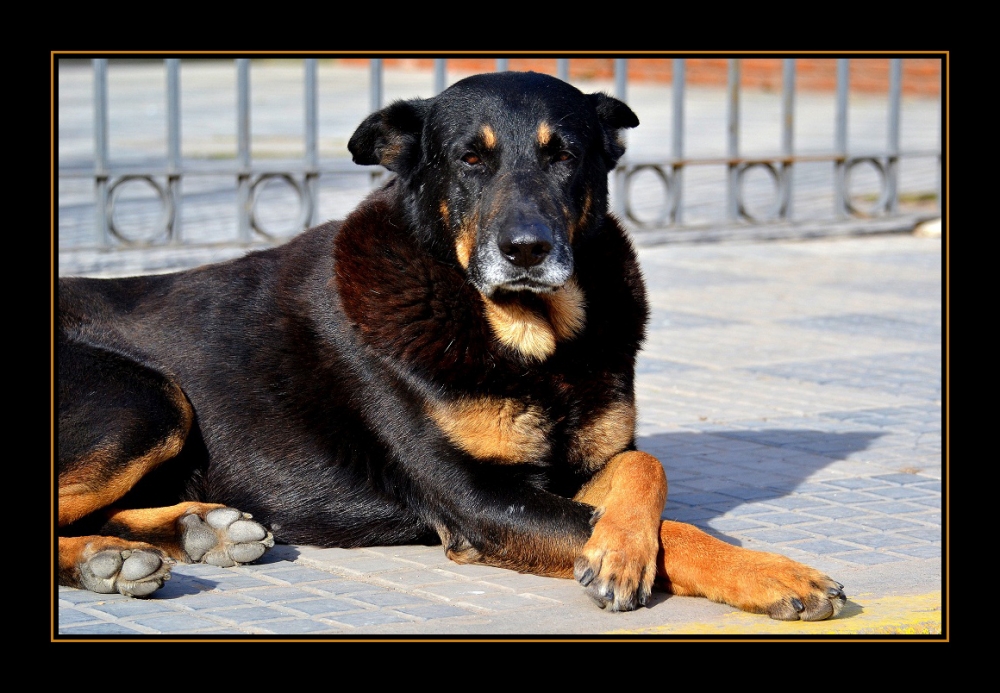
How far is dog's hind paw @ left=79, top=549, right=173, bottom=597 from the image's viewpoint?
163 inches

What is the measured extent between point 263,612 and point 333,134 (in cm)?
1709

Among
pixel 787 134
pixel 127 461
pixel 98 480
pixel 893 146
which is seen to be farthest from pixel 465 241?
pixel 893 146

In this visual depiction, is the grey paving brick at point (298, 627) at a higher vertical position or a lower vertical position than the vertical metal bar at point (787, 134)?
lower

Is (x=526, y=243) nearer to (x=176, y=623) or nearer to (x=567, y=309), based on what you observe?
(x=567, y=309)

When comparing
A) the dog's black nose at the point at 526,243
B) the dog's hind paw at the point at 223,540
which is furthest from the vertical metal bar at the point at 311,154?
the dog's black nose at the point at 526,243

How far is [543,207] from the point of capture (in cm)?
449

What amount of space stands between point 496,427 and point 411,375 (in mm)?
393

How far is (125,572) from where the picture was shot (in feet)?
13.6

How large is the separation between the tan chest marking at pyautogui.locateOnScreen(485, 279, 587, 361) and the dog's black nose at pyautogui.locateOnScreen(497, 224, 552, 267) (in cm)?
36

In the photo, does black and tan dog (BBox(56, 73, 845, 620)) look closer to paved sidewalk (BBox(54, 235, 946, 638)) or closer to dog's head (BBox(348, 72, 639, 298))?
dog's head (BBox(348, 72, 639, 298))

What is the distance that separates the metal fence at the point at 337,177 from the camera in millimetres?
11998

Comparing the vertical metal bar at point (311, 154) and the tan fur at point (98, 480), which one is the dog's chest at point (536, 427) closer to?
the tan fur at point (98, 480)
